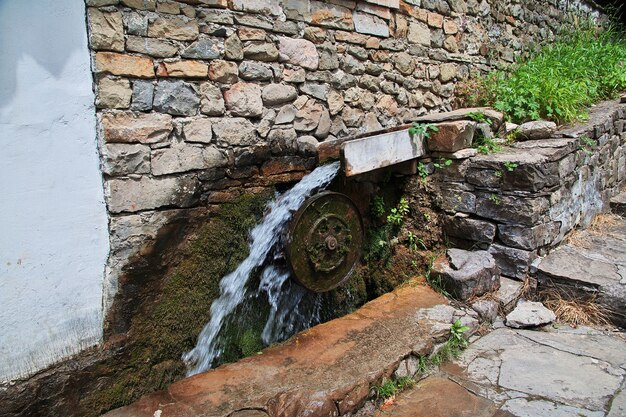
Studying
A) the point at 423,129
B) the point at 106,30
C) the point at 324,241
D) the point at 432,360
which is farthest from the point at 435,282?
the point at 106,30

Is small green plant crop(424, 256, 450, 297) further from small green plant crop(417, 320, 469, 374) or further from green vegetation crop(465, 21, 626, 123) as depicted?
green vegetation crop(465, 21, 626, 123)

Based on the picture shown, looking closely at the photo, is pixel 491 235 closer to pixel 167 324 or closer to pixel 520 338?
pixel 520 338

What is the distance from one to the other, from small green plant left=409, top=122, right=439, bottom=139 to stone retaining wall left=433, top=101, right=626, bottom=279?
12.7 inches

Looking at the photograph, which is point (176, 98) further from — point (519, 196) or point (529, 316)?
point (529, 316)

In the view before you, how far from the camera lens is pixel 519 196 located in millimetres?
3148

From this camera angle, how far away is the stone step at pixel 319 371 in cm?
202

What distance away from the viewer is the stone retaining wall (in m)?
3.13

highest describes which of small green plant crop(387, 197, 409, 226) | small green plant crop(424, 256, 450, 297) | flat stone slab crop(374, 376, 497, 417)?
small green plant crop(387, 197, 409, 226)

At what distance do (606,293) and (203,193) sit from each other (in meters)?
2.75

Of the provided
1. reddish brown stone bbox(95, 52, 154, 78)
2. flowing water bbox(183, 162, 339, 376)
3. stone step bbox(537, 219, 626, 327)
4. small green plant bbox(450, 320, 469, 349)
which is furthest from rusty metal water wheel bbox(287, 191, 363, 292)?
stone step bbox(537, 219, 626, 327)

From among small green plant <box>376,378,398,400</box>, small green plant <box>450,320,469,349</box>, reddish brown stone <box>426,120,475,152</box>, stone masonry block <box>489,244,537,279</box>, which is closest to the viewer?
small green plant <box>376,378,398,400</box>

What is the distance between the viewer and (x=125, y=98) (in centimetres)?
237

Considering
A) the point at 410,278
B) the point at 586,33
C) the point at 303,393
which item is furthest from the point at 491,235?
the point at 586,33

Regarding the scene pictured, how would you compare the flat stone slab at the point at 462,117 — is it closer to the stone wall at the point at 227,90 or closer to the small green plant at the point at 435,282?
the stone wall at the point at 227,90
